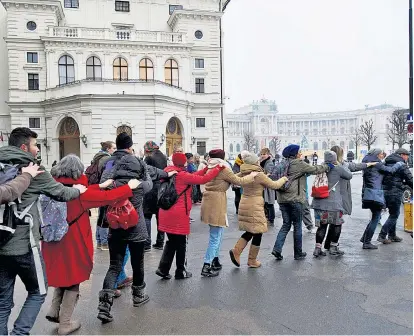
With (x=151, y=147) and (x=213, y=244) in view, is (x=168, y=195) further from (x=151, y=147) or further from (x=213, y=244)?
(x=151, y=147)

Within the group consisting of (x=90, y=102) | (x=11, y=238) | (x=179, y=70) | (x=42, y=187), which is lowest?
(x=11, y=238)

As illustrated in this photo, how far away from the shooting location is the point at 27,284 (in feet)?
12.6

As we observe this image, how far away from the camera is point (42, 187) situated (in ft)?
12.5

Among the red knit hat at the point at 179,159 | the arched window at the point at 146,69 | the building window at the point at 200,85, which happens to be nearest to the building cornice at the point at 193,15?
the arched window at the point at 146,69

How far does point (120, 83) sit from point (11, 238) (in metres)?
28.7

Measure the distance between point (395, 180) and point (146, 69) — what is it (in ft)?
96.4

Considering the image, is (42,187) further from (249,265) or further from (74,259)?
(249,265)

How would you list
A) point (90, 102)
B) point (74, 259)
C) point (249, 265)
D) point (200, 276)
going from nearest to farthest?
point (74, 259) < point (200, 276) < point (249, 265) < point (90, 102)

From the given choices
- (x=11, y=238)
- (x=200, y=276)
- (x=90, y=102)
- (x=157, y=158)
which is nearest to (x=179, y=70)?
(x=90, y=102)

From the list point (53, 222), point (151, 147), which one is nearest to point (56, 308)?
point (53, 222)

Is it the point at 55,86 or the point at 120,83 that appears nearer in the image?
the point at 120,83

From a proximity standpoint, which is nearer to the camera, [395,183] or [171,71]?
[395,183]

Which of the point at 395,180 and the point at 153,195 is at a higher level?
the point at 395,180

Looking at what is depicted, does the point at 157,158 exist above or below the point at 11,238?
above
